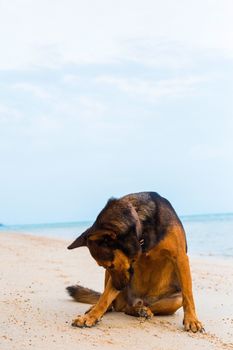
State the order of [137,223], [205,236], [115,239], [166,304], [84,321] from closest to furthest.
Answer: [115,239] → [137,223] → [84,321] → [166,304] → [205,236]

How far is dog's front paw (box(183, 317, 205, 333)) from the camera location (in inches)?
236

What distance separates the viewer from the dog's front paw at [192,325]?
5.99 meters

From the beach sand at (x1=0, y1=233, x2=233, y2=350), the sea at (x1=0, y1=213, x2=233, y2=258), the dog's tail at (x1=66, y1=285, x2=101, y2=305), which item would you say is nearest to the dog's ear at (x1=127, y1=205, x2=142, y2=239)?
the beach sand at (x1=0, y1=233, x2=233, y2=350)

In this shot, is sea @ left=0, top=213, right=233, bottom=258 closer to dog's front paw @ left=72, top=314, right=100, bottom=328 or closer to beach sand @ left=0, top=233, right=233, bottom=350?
beach sand @ left=0, top=233, right=233, bottom=350

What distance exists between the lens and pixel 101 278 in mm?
10352

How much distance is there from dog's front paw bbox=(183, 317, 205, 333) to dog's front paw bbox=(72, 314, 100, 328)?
924mm

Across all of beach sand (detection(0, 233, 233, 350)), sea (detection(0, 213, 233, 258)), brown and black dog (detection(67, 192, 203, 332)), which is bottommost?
sea (detection(0, 213, 233, 258))

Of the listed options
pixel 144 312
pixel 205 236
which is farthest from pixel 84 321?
pixel 205 236

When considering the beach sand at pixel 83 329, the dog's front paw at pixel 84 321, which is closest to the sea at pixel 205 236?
the beach sand at pixel 83 329

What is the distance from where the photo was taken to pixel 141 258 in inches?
244

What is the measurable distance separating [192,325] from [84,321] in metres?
1.09

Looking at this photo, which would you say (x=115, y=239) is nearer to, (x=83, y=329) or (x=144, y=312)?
(x=83, y=329)

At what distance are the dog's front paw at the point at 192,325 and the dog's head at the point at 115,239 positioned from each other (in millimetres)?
869

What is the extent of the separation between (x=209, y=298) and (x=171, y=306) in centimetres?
192
